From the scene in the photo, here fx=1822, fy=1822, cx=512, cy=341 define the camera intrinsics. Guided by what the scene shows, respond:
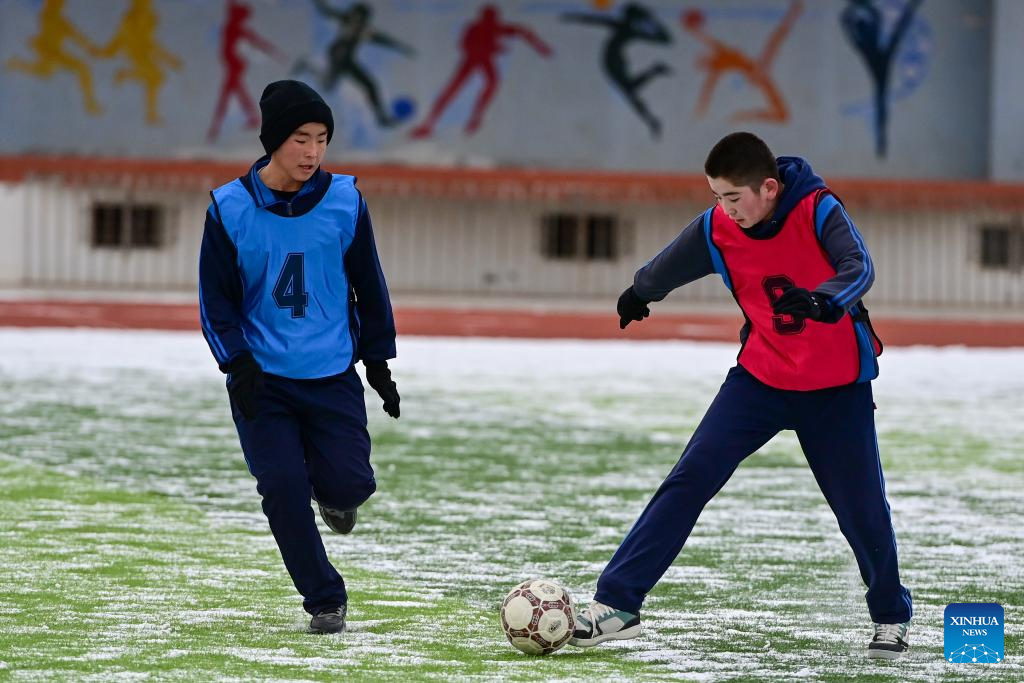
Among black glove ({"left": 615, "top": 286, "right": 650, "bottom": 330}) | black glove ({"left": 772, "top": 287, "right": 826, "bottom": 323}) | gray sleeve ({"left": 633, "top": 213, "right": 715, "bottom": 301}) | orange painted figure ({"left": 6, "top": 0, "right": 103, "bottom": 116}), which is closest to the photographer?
black glove ({"left": 772, "top": 287, "right": 826, "bottom": 323})

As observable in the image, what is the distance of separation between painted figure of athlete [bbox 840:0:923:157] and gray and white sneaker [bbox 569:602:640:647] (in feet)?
86.2

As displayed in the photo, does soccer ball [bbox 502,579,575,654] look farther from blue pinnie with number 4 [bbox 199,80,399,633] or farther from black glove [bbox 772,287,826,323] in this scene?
black glove [bbox 772,287,826,323]

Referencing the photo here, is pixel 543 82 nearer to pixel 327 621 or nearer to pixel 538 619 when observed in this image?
pixel 327 621

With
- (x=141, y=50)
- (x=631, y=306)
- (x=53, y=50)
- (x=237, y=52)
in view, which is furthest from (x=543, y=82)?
(x=631, y=306)

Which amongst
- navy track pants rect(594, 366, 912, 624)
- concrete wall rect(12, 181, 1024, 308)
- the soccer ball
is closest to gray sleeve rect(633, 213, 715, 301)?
navy track pants rect(594, 366, 912, 624)

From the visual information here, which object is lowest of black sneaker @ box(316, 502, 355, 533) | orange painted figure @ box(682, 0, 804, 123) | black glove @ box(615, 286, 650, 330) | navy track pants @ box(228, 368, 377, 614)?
black sneaker @ box(316, 502, 355, 533)

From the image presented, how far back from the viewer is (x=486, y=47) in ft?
100

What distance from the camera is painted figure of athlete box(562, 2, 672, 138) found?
30.6 metres

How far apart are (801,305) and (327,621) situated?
182cm

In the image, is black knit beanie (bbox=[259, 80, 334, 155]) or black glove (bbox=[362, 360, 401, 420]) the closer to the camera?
black knit beanie (bbox=[259, 80, 334, 155])

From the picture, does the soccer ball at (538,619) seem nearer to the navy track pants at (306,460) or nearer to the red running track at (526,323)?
the navy track pants at (306,460)

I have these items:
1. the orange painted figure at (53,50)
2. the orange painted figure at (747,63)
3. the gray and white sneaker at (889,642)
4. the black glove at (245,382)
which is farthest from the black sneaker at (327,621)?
the orange painted figure at (53,50)

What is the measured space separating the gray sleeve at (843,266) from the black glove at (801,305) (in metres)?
0.04

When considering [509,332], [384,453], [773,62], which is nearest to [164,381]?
[384,453]
